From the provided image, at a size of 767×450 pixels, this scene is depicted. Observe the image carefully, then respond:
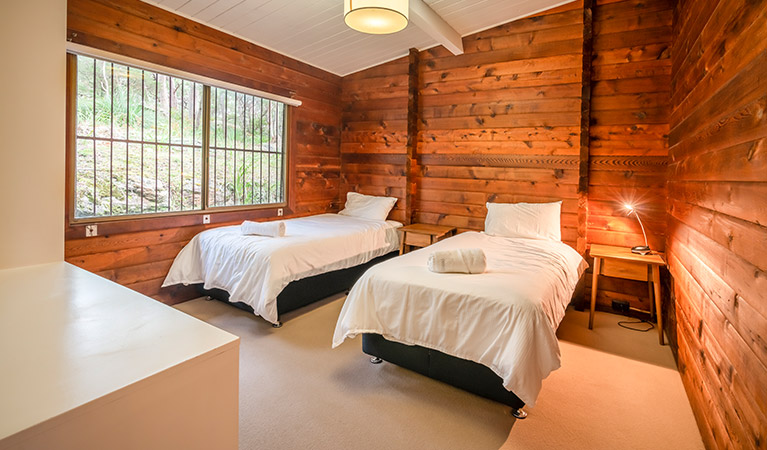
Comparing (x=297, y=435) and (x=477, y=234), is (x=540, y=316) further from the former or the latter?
(x=477, y=234)

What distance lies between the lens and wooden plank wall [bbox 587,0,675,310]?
11.3 ft

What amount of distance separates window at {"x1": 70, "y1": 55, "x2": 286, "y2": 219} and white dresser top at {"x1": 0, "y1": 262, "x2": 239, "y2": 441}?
229 centimetres

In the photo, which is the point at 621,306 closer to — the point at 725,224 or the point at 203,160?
the point at 725,224

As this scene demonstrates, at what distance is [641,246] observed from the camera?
11.3 feet

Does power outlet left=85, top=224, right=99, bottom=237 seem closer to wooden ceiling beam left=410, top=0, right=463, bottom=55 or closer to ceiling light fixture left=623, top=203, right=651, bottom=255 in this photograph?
wooden ceiling beam left=410, top=0, right=463, bottom=55

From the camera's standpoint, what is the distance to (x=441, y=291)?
218cm

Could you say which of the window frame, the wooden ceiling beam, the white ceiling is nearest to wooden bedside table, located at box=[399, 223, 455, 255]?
the window frame

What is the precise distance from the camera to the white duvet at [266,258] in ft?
9.97

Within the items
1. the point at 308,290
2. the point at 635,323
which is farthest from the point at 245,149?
the point at 635,323

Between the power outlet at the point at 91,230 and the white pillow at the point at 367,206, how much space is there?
262 centimetres

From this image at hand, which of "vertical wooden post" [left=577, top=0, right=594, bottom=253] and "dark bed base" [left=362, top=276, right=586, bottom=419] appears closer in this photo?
"dark bed base" [left=362, top=276, right=586, bottom=419]

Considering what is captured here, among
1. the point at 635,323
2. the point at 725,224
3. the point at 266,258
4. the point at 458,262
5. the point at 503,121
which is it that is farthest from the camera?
the point at 503,121

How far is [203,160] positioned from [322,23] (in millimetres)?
1689

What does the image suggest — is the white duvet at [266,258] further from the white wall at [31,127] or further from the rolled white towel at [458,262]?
the white wall at [31,127]
